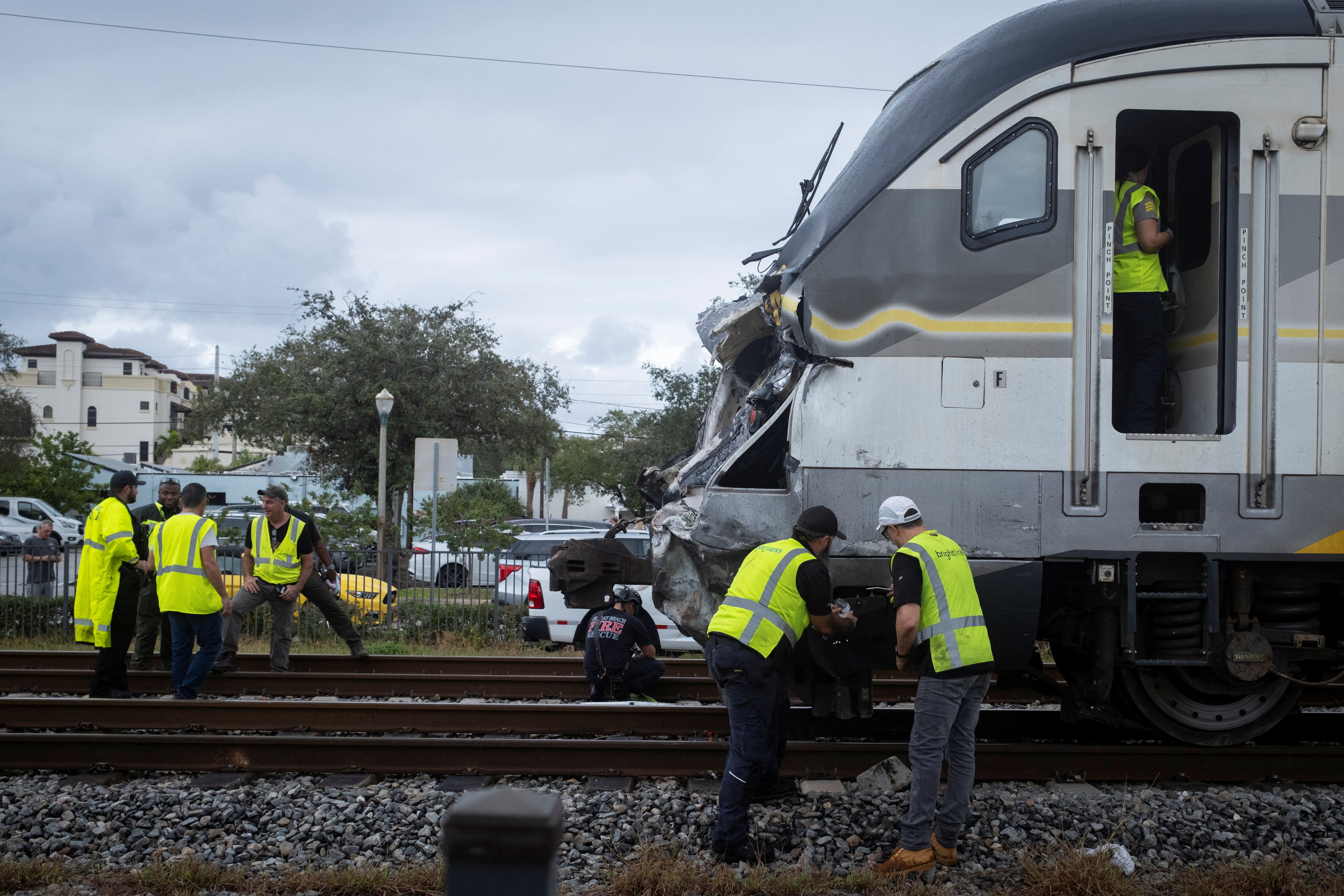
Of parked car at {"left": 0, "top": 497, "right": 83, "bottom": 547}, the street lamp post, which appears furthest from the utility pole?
the street lamp post

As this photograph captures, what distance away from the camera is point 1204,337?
5078 millimetres

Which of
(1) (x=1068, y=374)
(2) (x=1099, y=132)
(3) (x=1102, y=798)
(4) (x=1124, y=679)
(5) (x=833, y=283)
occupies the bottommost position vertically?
(3) (x=1102, y=798)

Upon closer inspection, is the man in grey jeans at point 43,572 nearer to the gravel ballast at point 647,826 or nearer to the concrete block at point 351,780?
the gravel ballast at point 647,826

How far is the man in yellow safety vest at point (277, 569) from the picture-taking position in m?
8.38

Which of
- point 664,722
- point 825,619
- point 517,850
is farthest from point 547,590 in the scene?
point 517,850

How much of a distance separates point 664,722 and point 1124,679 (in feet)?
9.81

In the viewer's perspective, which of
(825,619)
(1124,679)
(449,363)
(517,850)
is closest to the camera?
(517,850)

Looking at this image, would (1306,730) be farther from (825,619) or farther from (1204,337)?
(825,619)

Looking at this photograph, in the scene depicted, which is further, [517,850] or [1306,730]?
[1306,730]

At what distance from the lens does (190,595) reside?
24.0ft

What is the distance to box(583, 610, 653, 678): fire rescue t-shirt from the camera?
23.8 ft

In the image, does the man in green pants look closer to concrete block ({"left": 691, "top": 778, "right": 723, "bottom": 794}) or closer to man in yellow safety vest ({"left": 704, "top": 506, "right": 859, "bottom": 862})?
concrete block ({"left": 691, "top": 778, "right": 723, "bottom": 794})

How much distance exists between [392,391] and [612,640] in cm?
1539

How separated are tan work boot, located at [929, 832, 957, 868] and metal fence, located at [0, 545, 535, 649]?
7664mm
